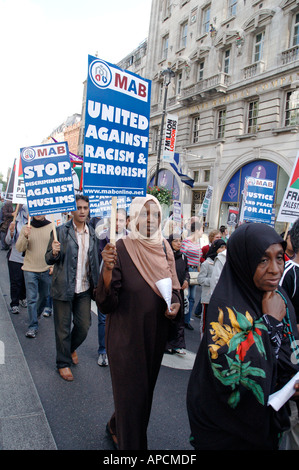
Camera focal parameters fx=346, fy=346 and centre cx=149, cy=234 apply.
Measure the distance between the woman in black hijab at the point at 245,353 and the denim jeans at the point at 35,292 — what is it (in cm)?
379

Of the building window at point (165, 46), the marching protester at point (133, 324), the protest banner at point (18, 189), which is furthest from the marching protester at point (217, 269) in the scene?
the building window at point (165, 46)

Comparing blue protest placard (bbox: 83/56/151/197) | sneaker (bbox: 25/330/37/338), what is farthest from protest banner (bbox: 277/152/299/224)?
sneaker (bbox: 25/330/37/338)

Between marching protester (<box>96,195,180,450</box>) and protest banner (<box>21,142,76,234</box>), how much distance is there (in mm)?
2135

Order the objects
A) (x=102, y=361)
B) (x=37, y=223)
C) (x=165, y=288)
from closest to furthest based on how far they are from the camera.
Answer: (x=165, y=288), (x=102, y=361), (x=37, y=223)

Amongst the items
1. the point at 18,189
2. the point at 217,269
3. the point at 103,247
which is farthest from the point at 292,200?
the point at 18,189

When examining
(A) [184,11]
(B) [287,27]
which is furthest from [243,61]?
(A) [184,11]

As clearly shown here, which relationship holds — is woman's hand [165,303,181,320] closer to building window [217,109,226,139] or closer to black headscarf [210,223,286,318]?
Answer: black headscarf [210,223,286,318]

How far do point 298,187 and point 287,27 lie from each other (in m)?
16.1

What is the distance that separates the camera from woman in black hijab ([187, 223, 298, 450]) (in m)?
1.62

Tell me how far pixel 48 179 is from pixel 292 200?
3.58 metres

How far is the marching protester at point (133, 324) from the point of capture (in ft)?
7.98

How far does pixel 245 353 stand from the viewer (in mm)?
1619

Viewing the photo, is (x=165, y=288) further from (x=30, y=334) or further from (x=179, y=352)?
(x=30, y=334)
